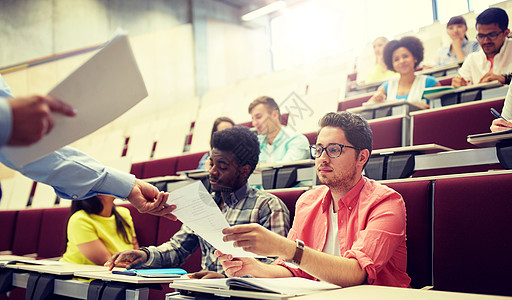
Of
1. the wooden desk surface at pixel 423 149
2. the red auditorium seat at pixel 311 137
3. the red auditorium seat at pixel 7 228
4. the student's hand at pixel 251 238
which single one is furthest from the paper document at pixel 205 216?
the red auditorium seat at pixel 7 228

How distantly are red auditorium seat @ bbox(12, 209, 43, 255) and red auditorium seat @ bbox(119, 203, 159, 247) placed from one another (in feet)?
1.88

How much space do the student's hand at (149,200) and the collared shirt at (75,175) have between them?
13mm

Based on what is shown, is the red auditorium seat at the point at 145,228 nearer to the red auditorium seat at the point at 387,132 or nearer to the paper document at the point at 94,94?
the red auditorium seat at the point at 387,132

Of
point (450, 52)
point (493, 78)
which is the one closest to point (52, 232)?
point (493, 78)

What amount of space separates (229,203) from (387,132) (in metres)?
0.56

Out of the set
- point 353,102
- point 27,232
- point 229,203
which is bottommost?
point 27,232

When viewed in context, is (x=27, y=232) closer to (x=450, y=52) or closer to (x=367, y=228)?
(x=367, y=228)

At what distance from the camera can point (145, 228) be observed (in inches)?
47.2

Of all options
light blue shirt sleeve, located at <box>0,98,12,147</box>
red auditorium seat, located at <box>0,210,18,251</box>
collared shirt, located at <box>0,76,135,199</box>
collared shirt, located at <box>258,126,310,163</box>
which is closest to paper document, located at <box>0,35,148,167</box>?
light blue shirt sleeve, located at <box>0,98,12,147</box>

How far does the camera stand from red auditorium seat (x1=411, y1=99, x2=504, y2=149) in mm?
1098

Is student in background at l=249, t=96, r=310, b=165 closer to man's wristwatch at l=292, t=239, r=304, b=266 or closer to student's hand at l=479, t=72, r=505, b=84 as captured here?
student's hand at l=479, t=72, r=505, b=84

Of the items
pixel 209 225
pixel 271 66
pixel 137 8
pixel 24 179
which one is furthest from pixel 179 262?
pixel 271 66

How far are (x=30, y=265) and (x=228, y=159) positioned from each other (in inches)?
17.7

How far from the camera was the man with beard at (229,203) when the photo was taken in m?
0.85
